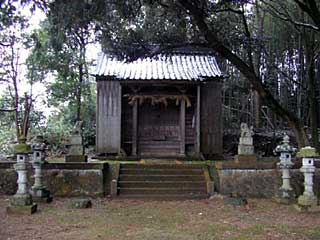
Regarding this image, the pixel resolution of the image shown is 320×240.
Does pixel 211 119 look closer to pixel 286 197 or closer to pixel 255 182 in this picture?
pixel 255 182

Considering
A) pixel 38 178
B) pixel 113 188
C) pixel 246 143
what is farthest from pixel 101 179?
pixel 246 143

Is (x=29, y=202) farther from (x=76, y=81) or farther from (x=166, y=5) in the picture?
(x=76, y=81)

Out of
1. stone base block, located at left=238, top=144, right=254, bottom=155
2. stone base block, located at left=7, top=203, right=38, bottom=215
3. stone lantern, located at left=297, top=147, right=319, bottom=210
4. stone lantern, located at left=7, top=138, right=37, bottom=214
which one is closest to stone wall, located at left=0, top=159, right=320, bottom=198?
stone base block, located at left=238, top=144, right=254, bottom=155

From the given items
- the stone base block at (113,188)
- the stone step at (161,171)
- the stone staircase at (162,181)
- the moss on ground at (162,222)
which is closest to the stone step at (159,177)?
the stone staircase at (162,181)

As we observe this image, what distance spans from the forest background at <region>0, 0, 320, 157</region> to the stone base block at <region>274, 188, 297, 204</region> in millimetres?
2243

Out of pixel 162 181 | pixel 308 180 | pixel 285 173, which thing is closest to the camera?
pixel 308 180

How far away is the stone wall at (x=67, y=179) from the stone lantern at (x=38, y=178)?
0.65 m

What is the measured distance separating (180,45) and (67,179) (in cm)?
463

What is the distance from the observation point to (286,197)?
30.2 feet

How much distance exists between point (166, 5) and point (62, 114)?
12.7 m

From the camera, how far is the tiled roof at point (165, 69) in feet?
49.0

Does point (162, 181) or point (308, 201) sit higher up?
point (162, 181)

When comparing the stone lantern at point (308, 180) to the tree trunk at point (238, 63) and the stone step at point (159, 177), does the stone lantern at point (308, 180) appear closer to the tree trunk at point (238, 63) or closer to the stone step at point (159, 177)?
the tree trunk at point (238, 63)

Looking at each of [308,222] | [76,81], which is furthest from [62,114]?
[308,222]
